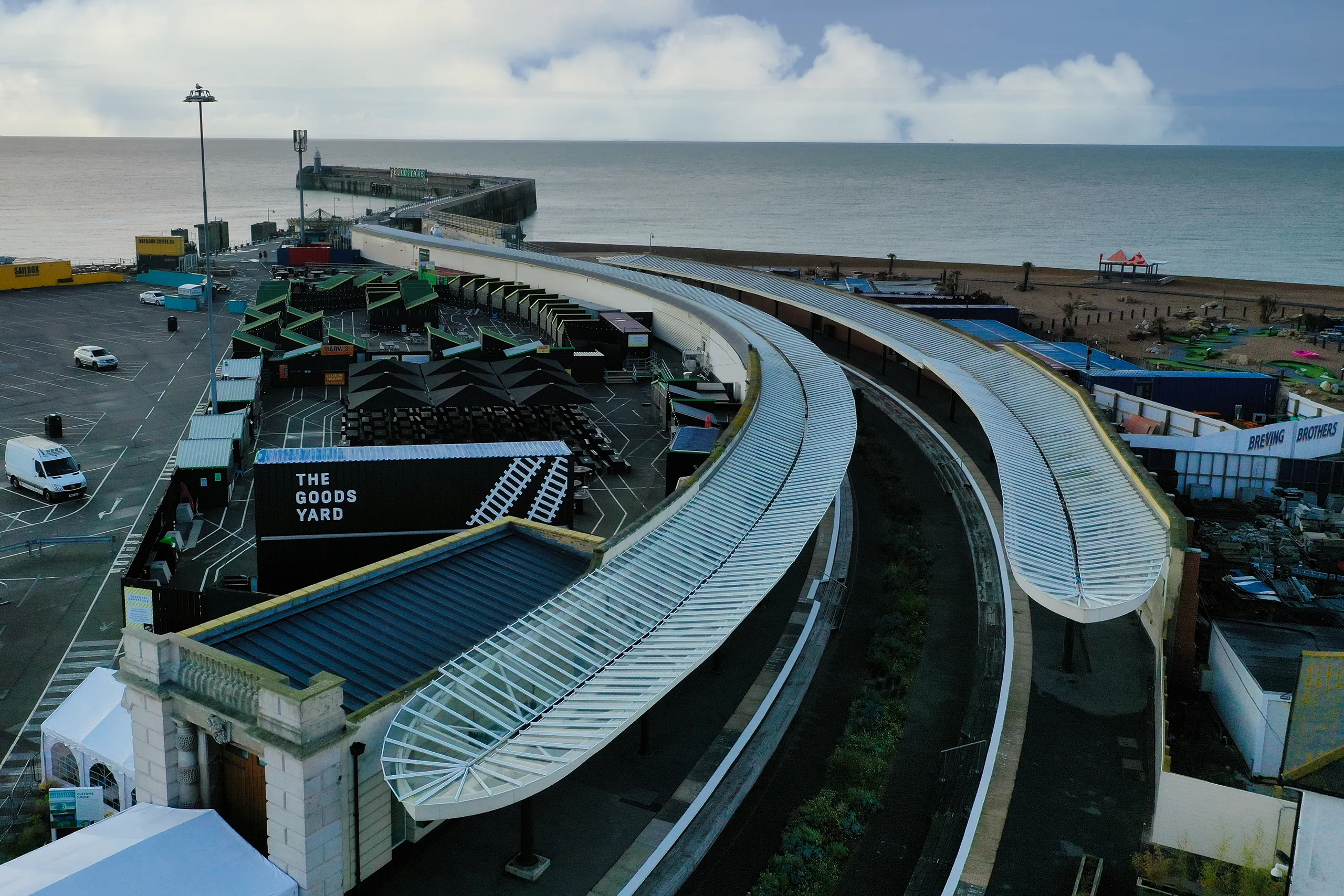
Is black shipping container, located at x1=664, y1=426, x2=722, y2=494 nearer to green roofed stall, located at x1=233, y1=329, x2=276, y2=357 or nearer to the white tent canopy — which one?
the white tent canopy

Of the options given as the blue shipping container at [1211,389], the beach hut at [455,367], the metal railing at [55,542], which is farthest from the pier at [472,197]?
the metal railing at [55,542]

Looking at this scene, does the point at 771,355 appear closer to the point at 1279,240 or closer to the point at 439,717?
the point at 439,717

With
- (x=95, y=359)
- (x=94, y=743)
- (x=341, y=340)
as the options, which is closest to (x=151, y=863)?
(x=94, y=743)

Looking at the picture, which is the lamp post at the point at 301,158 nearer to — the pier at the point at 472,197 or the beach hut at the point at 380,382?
the pier at the point at 472,197

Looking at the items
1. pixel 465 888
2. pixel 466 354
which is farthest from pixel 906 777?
pixel 466 354

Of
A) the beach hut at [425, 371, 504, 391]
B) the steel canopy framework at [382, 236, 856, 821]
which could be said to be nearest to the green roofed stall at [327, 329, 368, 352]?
the beach hut at [425, 371, 504, 391]

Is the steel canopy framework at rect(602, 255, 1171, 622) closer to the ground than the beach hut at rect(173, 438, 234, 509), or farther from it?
farther from it

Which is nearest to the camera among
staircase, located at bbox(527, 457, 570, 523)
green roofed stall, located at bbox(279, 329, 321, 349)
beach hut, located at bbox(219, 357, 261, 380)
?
staircase, located at bbox(527, 457, 570, 523)
